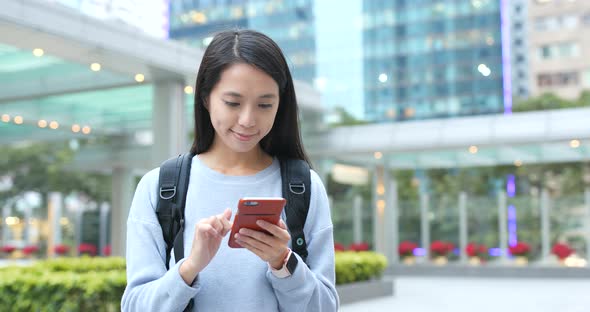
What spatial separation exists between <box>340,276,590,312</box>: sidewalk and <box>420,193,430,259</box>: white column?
2759 millimetres

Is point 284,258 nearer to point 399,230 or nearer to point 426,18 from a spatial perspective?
point 399,230

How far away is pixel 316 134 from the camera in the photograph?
1694cm

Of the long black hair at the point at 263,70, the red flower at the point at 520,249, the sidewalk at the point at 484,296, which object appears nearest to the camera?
the long black hair at the point at 263,70

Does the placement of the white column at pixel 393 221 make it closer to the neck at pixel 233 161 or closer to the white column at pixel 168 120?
the white column at pixel 168 120

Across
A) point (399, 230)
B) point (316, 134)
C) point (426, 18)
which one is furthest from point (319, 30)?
point (426, 18)

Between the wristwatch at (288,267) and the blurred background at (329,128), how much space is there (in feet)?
17.1

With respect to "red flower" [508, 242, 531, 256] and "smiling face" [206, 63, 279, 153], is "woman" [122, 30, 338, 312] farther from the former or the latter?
"red flower" [508, 242, 531, 256]

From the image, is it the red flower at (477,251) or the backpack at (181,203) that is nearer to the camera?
the backpack at (181,203)

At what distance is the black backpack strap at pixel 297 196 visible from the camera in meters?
1.62

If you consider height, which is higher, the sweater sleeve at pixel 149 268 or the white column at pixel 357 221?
the sweater sleeve at pixel 149 268

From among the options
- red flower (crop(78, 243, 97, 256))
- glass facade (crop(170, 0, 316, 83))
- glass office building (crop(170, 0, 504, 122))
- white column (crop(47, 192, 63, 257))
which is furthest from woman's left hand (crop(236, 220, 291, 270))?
white column (crop(47, 192, 63, 257))

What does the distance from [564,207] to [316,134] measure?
7120mm

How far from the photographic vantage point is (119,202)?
19062mm

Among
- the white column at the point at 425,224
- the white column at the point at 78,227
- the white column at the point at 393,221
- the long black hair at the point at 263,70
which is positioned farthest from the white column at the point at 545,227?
the long black hair at the point at 263,70
